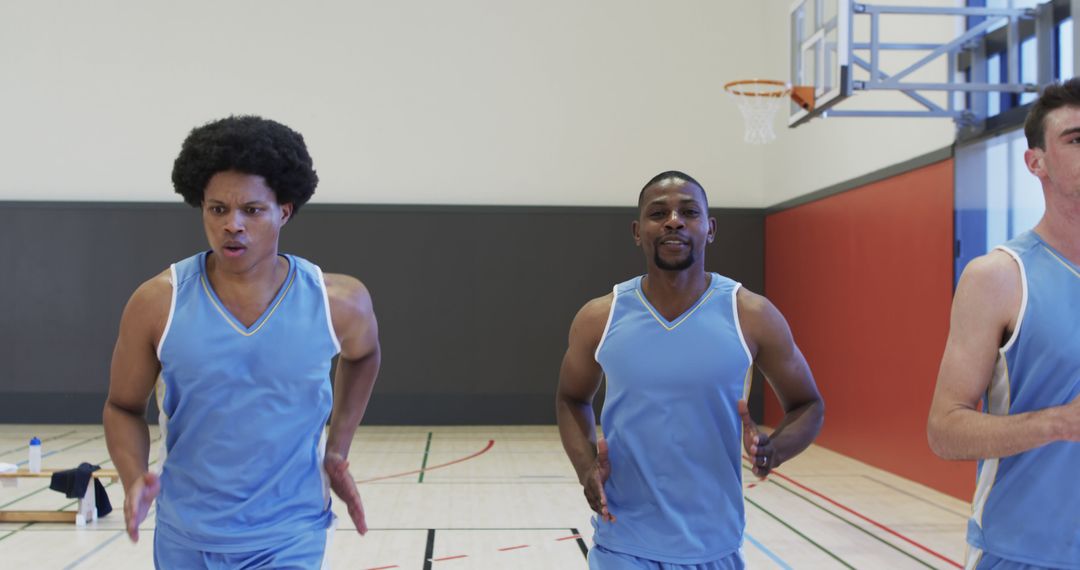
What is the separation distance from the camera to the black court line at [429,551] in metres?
5.10

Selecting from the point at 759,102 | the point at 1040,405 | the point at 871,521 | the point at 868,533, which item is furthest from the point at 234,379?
the point at 759,102

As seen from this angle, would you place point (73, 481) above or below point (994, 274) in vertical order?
below

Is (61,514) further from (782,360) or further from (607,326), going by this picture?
(782,360)

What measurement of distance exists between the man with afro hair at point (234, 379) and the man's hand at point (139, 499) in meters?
0.03

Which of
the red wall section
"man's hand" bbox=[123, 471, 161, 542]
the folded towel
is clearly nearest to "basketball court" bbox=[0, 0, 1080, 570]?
the red wall section

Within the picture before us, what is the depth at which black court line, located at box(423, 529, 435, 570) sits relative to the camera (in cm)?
510

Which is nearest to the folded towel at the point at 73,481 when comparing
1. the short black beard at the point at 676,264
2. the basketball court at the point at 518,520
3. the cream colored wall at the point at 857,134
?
the basketball court at the point at 518,520

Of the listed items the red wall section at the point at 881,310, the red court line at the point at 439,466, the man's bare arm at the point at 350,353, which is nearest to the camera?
the man's bare arm at the point at 350,353

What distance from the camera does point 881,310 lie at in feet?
26.1

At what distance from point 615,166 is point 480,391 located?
2751mm

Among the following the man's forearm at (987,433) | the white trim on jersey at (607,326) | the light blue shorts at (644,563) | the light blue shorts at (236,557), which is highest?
the white trim on jersey at (607,326)

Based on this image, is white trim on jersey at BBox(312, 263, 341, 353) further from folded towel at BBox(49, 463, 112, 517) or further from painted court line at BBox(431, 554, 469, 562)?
folded towel at BBox(49, 463, 112, 517)

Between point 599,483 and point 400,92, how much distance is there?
29.2ft

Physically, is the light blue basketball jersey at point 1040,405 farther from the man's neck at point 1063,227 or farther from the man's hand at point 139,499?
the man's hand at point 139,499
